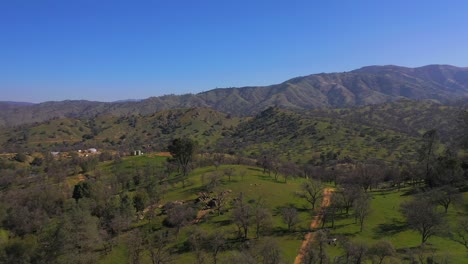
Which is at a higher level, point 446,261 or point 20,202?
point 446,261

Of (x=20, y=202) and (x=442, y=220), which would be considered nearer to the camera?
(x=442, y=220)

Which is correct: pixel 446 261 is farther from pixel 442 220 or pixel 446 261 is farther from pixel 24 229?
pixel 24 229

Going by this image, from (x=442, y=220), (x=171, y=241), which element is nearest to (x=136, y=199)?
(x=171, y=241)

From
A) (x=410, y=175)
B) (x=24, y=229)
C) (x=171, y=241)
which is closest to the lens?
(x=171, y=241)

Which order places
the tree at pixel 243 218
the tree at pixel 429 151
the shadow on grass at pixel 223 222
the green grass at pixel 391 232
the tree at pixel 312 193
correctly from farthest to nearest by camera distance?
the tree at pixel 429 151, the tree at pixel 312 193, the shadow on grass at pixel 223 222, the tree at pixel 243 218, the green grass at pixel 391 232

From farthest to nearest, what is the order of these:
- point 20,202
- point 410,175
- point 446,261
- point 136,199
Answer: point 410,175 → point 20,202 → point 136,199 → point 446,261

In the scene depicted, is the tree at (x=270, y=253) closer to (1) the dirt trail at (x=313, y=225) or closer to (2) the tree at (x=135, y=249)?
(1) the dirt trail at (x=313, y=225)

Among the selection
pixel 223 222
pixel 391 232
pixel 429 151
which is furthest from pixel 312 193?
pixel 429 151

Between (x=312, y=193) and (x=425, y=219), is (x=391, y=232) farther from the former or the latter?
(x=312, y=193)

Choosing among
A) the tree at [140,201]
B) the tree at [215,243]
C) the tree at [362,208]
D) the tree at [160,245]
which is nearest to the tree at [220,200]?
the tree at [160,245]
